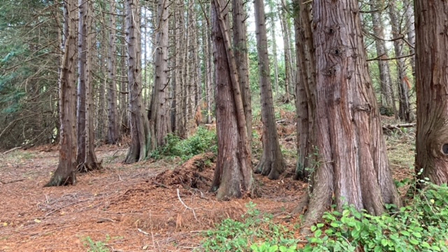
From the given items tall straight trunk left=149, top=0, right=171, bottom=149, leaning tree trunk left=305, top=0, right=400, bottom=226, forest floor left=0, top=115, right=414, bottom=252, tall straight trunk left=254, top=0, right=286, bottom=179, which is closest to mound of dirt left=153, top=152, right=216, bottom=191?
forest floor left=0, top=115, right=414, bottom=252

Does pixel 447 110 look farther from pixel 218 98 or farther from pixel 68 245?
pixel 68 245

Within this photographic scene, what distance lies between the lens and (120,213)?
3752 mm

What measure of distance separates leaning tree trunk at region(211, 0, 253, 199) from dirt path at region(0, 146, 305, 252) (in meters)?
0.38

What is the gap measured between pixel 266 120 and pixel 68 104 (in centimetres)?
410

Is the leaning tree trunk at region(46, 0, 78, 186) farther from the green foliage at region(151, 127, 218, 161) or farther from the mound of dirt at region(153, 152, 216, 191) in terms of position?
the green foliage at region(151, 127, 218, 161)

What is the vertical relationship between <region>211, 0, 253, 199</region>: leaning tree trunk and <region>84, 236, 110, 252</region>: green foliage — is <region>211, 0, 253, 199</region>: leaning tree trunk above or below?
above

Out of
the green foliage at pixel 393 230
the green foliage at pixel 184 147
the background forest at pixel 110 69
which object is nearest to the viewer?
the green foliage at pixel 393 230

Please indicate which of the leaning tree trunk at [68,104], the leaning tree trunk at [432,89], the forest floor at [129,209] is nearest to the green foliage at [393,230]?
the leaning tree trunk at [432,89]

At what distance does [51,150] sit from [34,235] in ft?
41.9

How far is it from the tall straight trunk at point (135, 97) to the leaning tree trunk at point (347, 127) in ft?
23.1

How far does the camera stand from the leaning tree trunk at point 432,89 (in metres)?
2.90

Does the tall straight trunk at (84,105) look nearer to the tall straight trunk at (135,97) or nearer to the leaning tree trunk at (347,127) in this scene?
the tall straight trunk at (135,97)

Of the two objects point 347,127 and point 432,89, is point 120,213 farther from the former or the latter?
point 432,89

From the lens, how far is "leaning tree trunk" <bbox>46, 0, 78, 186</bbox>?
5.89 metres
